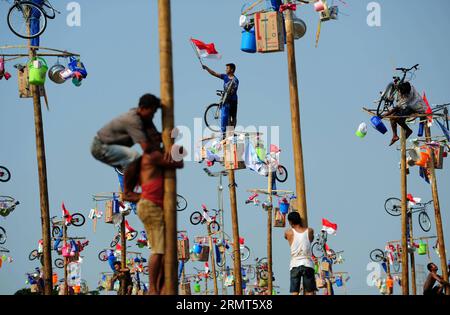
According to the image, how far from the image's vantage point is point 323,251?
3744 cm

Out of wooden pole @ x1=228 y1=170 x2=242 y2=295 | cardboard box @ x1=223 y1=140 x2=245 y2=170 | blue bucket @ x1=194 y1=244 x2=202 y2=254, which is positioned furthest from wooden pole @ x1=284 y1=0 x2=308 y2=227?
blue bucket @ x1=194 y1=244 x2=202 y2=254

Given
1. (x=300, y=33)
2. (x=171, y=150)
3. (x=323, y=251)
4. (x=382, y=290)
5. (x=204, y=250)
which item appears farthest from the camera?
(x=382, y=290)

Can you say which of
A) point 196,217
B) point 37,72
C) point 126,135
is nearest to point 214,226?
point 196,217

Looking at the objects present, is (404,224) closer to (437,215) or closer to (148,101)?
(437,215)

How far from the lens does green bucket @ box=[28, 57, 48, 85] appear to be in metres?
14.6

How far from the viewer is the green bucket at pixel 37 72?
1464cm

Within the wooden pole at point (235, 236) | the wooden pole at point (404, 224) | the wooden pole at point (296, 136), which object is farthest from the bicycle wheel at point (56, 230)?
the wooden pole at point (296, 136)

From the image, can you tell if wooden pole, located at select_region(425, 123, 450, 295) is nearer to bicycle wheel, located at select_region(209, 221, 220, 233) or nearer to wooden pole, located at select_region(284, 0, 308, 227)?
wooden pole, located at select_region(284, 0, 308, 227)

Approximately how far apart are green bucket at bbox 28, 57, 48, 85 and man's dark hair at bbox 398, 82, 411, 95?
7.75 metres

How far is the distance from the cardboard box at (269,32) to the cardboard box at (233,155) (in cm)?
486

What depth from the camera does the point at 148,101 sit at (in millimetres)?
6840
